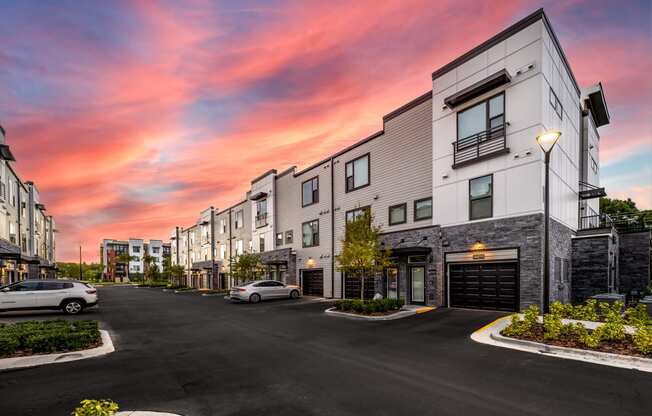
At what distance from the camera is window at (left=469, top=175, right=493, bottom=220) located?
15289 mm

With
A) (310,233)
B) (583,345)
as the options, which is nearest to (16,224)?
(310,233)

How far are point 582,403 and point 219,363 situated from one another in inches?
278

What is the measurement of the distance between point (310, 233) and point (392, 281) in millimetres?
9796

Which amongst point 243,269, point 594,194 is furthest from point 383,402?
point 243,269

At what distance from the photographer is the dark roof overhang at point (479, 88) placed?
14.6 metres

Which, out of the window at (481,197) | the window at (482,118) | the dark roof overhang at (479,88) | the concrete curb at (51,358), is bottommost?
the concrete curb at (51,358)

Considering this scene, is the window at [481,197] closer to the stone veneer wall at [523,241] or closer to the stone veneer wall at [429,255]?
the stone veneer wall at [523,241]

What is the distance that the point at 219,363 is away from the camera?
25.6 ft

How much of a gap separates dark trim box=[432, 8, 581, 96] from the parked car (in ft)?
56.8

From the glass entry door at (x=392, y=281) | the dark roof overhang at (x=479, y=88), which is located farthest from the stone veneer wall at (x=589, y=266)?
the dark roof overhang at (x=479, y=88)

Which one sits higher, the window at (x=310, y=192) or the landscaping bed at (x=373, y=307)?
the window at (x=310, y=192)

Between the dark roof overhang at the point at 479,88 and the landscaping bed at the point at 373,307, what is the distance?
404 inches

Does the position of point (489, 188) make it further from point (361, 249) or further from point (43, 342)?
point (43, 342)

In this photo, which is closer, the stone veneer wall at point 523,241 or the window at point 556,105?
the stone veneer wall at point 523,241
